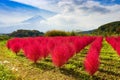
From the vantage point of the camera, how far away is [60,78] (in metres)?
10.2

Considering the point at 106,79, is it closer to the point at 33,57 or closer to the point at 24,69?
the point at 24,69

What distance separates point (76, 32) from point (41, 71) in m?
39.5

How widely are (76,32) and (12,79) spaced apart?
136 feet

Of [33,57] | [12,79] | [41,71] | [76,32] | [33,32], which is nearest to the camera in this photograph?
[12,79]

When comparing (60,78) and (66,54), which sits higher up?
(66,54)

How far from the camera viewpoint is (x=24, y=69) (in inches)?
478

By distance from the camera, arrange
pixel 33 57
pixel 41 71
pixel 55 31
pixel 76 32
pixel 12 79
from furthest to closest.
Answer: pixel 76 32
pixel 55 31
pixel 33 57
pixel 41 71
pixel 12 79

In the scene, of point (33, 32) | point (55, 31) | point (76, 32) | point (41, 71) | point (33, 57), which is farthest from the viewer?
point (33, 32)

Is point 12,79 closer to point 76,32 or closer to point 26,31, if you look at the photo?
point 76,32

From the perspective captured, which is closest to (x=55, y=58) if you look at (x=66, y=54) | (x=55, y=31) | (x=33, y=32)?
(x=66, y=54)

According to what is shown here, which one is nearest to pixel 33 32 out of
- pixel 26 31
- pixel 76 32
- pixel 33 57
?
pixel 26 31

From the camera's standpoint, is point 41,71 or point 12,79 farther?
point 41,71

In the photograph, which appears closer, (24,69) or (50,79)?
(50,79)

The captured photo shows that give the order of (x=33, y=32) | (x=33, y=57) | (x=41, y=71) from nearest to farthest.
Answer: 1. (x=41, y=71)
2. (x=33, y=57)
3. (x=33, y=32)
